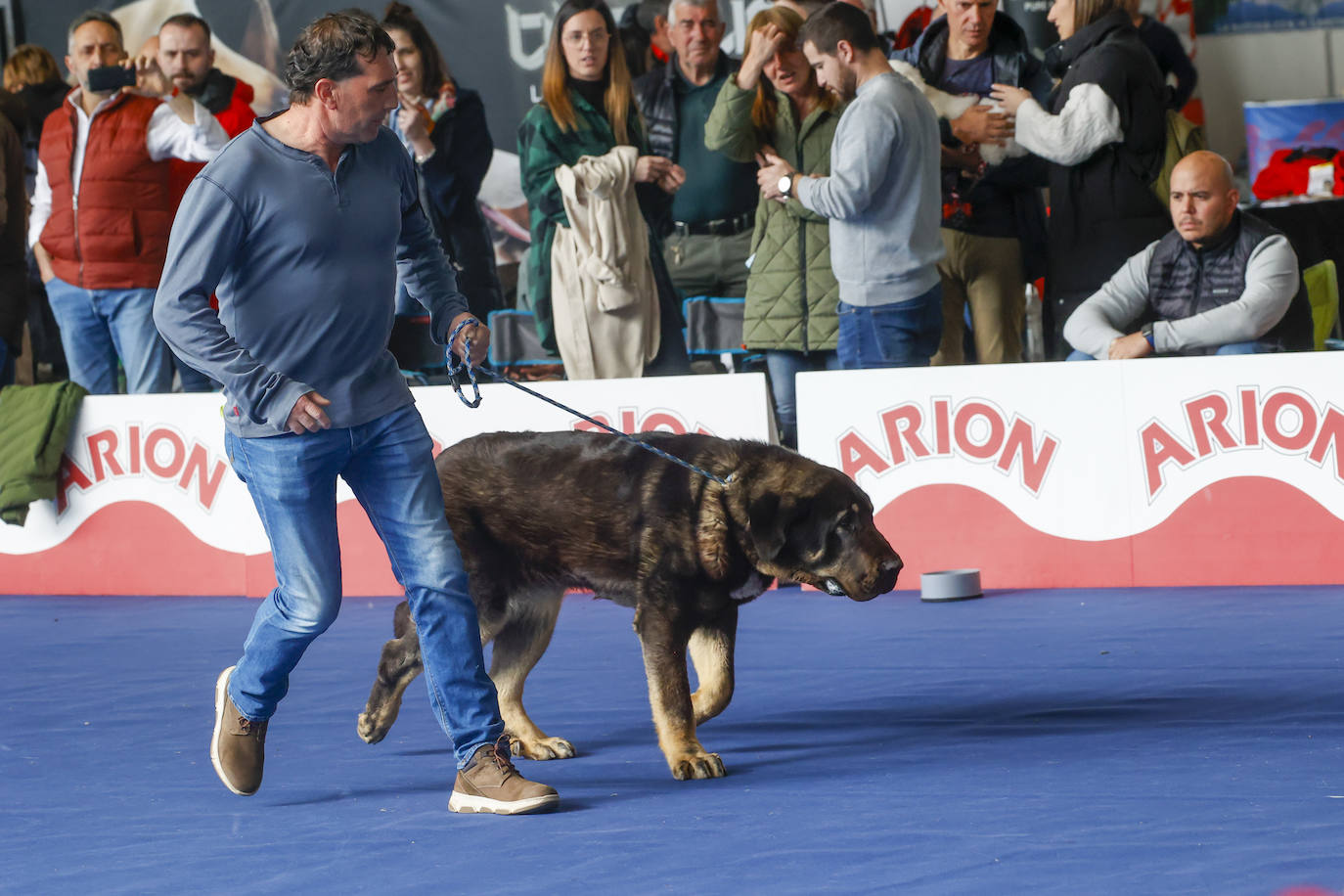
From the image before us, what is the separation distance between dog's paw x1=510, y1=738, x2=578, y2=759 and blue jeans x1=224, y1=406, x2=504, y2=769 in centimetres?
65

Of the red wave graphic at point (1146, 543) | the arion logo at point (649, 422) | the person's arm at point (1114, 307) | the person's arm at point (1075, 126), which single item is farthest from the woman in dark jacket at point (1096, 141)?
the arion logo at point (649, 422)

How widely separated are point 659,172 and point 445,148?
1.31m

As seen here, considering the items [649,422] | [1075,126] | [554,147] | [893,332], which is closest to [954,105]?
[1075,126]

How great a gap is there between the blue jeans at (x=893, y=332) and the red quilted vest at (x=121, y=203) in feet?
12.7

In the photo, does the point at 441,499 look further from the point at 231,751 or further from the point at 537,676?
the point at 537,676

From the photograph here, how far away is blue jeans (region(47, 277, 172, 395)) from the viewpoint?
9609 millimetres

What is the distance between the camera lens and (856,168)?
7.98m

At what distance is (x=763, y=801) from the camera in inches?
183

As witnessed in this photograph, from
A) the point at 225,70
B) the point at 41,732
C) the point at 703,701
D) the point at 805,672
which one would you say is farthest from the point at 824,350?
the point at 225,70

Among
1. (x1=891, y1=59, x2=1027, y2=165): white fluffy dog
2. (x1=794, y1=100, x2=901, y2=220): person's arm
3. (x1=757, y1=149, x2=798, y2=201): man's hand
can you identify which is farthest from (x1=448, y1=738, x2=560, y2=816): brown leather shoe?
(x1=891, y1=59, x2=1027, y2=165): white fluffy dog

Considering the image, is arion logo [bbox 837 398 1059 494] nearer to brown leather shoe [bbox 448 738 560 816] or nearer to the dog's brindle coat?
the dog's brindle coat

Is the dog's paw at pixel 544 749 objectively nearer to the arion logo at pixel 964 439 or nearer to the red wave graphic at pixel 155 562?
the arion logo at pixel 964 439

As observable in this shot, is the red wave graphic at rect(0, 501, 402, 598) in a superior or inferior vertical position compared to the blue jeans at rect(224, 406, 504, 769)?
inferior

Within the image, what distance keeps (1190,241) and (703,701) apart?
4.35 metres
